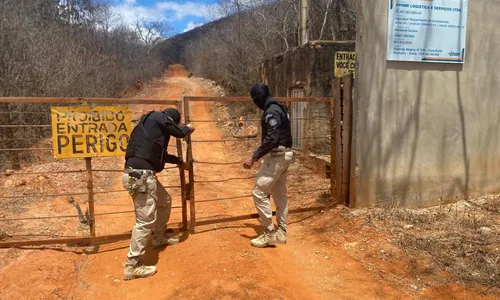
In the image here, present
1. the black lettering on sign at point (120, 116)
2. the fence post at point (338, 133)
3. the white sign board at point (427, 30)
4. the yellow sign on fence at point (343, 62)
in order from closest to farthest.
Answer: the black lettering on sign at point (120, 116) < the white sign board at point (427, 30) < the fence post at point (338, 133) < the yellow sign on fence at point (343, 62)

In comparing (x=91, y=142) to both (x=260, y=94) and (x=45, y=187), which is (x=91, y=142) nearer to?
(x=260, y=94)

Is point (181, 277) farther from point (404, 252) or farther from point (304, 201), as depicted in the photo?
point (304, 201)

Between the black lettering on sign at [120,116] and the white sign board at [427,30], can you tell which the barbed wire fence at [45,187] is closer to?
the black lettering on sign at [120,116]

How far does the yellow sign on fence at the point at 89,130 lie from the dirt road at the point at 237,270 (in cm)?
126

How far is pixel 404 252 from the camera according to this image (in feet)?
13.8

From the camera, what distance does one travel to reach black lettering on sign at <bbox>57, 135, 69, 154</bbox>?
4410 millimetres

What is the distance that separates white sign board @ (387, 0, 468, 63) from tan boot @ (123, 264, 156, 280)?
4.24 metres

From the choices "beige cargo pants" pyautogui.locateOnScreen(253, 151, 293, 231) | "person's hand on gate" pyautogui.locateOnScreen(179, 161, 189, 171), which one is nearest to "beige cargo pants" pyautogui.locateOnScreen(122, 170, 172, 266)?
"person's hand on gate" pyautogui.locateOnScreen(179, 161, 189, 171)

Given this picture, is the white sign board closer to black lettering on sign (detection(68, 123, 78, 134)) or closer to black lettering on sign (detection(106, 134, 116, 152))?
black lettering on sign (detection(106, 134, 116, 152))

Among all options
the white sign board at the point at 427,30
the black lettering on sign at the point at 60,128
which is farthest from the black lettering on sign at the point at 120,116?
the white sign board at the point at 427,30

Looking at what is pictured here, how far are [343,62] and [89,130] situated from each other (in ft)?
22.1

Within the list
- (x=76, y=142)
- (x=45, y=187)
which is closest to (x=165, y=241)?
(x=76, y=142)

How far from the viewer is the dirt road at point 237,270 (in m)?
3.55

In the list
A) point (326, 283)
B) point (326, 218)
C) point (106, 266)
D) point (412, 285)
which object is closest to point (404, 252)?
point (412, 285)
